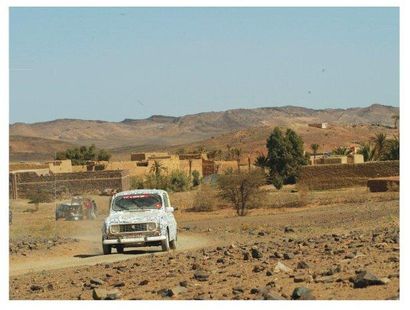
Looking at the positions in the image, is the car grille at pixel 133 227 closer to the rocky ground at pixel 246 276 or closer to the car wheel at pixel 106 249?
the car wheel at pixel 106 249

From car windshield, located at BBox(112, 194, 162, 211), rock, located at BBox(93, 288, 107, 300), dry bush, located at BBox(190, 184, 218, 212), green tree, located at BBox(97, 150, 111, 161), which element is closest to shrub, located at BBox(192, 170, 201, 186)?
green tree, located at BBox(97, 150, 111, 161)

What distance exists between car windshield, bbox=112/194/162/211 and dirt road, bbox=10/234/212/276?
114 cm

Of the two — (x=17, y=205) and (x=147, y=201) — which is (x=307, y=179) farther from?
(x=147, y=201)

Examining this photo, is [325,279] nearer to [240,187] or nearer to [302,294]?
[302,294]

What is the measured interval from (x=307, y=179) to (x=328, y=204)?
1030cm

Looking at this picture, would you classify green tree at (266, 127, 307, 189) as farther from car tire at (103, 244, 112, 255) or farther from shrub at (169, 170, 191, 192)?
car tire at (103, 244, 112, 255)

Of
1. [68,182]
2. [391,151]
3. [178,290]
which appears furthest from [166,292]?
[391,151]

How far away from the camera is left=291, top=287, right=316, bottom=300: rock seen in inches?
409

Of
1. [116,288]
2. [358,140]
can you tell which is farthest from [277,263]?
[358,140]

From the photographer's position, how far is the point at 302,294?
413 inches

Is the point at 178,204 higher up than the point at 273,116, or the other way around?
the point at 273,116

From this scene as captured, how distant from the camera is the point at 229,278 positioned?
13.0 metres

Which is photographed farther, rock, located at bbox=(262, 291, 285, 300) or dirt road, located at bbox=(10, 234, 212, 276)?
dirt road, located at bbox=(10, 234, 212, 276)

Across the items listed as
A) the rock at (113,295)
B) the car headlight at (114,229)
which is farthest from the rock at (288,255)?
the car headlight at (114,229)
